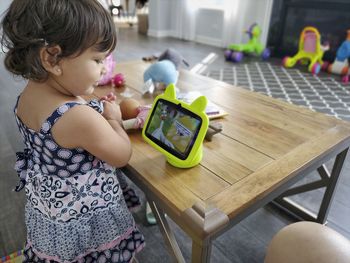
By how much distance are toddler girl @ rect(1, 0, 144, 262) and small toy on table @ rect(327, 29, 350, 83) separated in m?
2.78

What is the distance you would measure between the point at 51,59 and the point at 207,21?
14.1ft

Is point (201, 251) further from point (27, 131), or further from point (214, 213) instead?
point (27, 131)

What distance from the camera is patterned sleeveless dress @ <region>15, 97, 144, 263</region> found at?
0.67 metres

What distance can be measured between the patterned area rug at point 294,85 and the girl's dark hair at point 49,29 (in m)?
1.92

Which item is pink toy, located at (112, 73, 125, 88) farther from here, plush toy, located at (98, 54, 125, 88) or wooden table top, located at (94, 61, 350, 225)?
wooden table top, located at (94, 61, 350, 225)

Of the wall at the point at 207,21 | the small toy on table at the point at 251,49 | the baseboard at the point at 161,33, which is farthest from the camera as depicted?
the baseboard at the point at 161,33

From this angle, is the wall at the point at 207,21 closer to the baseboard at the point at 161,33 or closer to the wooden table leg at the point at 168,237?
the baseboard at the point at 161,33

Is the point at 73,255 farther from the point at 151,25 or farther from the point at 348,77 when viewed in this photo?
the point at 151,25

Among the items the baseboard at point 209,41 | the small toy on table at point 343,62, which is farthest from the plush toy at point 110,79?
the baseboard at point 209,41

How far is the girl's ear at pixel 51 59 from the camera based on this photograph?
58 cm

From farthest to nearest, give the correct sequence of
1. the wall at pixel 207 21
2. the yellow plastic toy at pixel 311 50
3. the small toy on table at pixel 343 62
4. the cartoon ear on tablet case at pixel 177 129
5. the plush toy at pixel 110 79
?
the wall at pixel 207 21 < the yellow plastic toy at pixel 311 50 < the small toy on table at pixel 343 62 < the plush toy at pixel 110 79 < the cartoon ear on tablet case at pixel 177 129

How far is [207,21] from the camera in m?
4.53

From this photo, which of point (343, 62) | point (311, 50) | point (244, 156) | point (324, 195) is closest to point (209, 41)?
point (311, 50)

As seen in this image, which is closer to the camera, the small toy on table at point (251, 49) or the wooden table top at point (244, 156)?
the wooden table top at point (244, 156)
